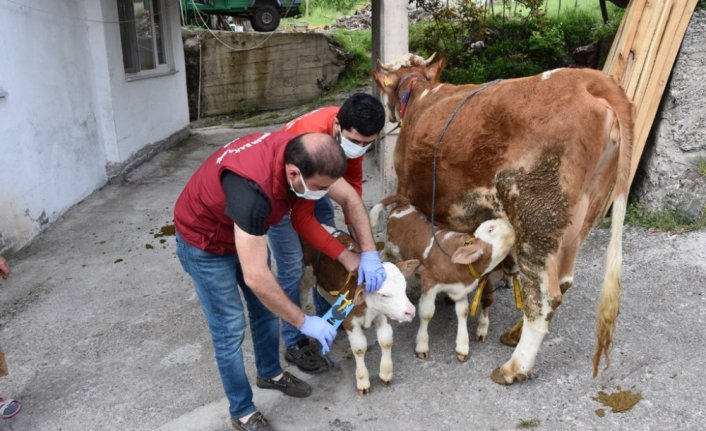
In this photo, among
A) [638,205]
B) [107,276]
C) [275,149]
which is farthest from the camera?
[638,205]

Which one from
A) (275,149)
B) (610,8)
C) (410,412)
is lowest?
(410,412)

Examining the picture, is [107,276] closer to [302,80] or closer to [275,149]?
[275,149]

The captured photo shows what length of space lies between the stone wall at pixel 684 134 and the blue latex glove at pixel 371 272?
3.49 meters

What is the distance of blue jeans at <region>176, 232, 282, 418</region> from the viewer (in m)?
2.63

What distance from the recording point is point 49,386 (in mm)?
3395

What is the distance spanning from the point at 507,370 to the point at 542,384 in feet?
0.69

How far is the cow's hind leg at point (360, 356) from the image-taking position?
3.14 m

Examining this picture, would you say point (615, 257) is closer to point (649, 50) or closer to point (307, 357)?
point (307, 357)

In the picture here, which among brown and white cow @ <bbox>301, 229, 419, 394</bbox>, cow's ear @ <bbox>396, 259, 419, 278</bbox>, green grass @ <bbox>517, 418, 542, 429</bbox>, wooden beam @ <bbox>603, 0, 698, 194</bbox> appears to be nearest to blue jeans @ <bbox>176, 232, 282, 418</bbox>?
brown and white cow @ <bbox>301, 229, 419, 394</bbox>

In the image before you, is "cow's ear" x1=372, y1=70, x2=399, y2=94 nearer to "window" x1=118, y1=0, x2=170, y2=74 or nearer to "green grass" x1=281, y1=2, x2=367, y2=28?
"window" x1=118, y1=0, x2=170, y2=74

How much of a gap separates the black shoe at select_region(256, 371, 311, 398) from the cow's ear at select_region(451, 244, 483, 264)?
1.11 metres

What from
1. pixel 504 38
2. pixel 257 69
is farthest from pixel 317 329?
pixel 257 69

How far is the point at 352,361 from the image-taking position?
3.54 meters

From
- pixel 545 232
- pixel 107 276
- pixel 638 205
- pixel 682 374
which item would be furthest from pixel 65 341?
Answer: pixel 638 205
